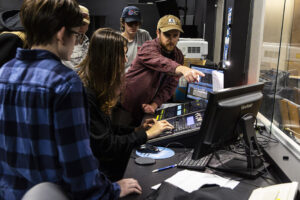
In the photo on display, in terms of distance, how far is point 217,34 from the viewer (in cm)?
612

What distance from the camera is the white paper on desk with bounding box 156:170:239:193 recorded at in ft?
3.78

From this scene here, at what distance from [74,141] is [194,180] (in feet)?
1.94

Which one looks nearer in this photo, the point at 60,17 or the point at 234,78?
the point at 60,17

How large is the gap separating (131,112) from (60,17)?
1498 mm

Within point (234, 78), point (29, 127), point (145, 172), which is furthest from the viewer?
point (234, 78)

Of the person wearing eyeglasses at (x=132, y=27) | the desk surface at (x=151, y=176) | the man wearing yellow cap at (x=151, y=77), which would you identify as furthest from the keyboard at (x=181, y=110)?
the person wearing eyeglasses at (x=132, y=27)

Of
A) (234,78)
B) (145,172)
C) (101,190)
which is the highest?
(234,78)

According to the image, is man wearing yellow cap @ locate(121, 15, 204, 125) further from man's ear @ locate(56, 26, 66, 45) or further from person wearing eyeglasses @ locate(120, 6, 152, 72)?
man's ear @ locate(56, 26, 66, 45)

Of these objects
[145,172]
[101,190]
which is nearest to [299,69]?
[145,172]

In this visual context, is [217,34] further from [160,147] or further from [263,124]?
[160,147]

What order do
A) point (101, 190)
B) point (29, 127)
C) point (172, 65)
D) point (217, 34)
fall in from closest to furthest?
point (29, 127) < point (101, 190) < point (172, 65) < point (217, 34)

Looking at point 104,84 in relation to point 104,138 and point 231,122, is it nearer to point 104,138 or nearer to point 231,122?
point 104,138

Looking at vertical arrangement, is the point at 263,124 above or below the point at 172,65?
below

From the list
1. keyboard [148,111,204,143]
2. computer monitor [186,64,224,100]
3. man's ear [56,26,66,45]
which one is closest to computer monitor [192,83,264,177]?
keyboard [148,111,204,143]
